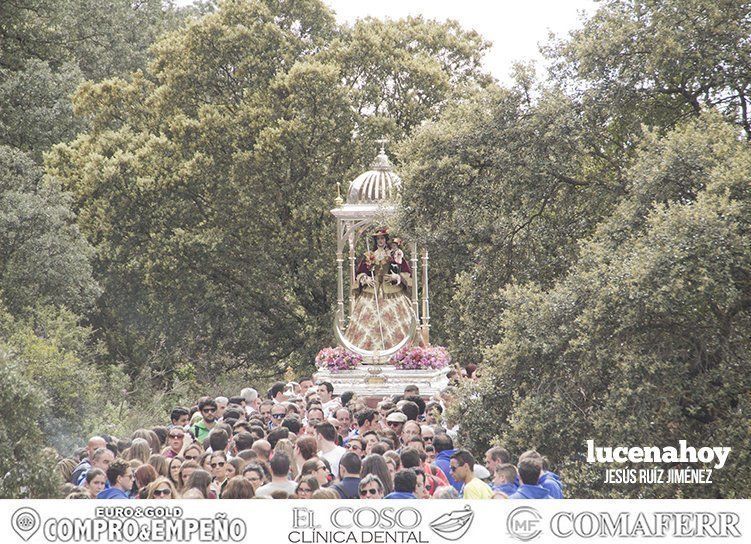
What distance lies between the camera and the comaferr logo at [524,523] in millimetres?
10961

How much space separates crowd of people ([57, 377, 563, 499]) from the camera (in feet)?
34.7

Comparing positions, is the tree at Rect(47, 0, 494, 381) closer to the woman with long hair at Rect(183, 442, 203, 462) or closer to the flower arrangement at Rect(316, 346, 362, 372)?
the flower arrangement at Rect(316, 346, 362, 372)

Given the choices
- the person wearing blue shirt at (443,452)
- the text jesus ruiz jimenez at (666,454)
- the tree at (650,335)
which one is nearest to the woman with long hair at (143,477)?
the person wearing blue shirt at (443,452)

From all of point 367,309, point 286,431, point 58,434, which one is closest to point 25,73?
point 367,309

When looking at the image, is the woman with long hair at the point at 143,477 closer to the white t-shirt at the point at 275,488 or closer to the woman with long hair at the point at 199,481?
the woman with long hair at the point at 199,481

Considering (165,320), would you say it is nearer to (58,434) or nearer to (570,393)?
(58,434)

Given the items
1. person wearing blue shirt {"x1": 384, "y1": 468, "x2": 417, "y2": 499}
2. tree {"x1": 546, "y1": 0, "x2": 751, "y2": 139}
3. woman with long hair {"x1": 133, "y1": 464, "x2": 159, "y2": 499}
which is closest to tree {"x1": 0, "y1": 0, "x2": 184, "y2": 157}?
tree {"x1": 546, "y1": 0, "x2": 751, "y2": 139}

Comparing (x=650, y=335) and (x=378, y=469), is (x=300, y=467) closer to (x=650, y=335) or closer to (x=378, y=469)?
(x=378, y=469)

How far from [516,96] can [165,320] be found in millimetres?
15739

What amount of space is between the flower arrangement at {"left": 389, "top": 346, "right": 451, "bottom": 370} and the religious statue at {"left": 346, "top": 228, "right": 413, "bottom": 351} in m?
0.98

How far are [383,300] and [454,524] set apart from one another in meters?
15.2

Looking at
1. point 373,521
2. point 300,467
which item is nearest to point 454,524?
point 373,521

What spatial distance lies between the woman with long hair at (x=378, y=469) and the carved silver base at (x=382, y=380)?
13.5m

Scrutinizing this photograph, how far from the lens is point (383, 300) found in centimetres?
2616
